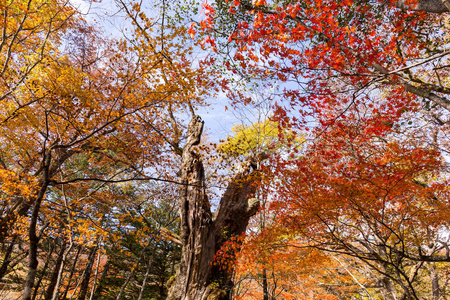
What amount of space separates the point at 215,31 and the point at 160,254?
13.6 meters

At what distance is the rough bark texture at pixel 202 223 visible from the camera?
627 centimetres

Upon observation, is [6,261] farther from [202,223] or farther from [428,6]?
[428,6]

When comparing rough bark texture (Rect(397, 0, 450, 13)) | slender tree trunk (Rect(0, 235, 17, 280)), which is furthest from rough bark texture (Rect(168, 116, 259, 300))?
slender tree trunk (Rect(0, 235, 17, 280))

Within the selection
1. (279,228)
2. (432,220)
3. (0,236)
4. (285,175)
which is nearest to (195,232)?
(279,228)

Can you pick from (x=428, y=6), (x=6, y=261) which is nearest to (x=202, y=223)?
(x=428, y=6)

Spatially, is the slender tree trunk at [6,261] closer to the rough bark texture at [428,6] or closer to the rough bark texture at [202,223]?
the rough bark texture at [202,223]

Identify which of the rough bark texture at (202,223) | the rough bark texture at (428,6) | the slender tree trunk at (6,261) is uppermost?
the rough bark texture at (428,6)

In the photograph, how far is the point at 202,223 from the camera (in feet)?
22.4

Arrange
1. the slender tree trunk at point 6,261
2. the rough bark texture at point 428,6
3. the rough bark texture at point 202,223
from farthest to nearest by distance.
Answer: the slender tree trunk at point 6,261
the rough bark texture at point 202,223
the rough bark texture at point 428,6

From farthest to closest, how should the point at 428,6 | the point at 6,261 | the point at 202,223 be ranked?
the point at 6,261, the point at 202,223, the point at 428,6

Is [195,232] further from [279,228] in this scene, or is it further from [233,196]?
[279,228]

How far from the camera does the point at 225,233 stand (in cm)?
713

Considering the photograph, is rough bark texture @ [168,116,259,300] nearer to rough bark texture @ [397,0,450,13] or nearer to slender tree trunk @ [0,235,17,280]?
rough bark texture @ [397,0,450,13]

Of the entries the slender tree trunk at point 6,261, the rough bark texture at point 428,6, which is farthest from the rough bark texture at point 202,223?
the slender tree trunk at point 6,261
